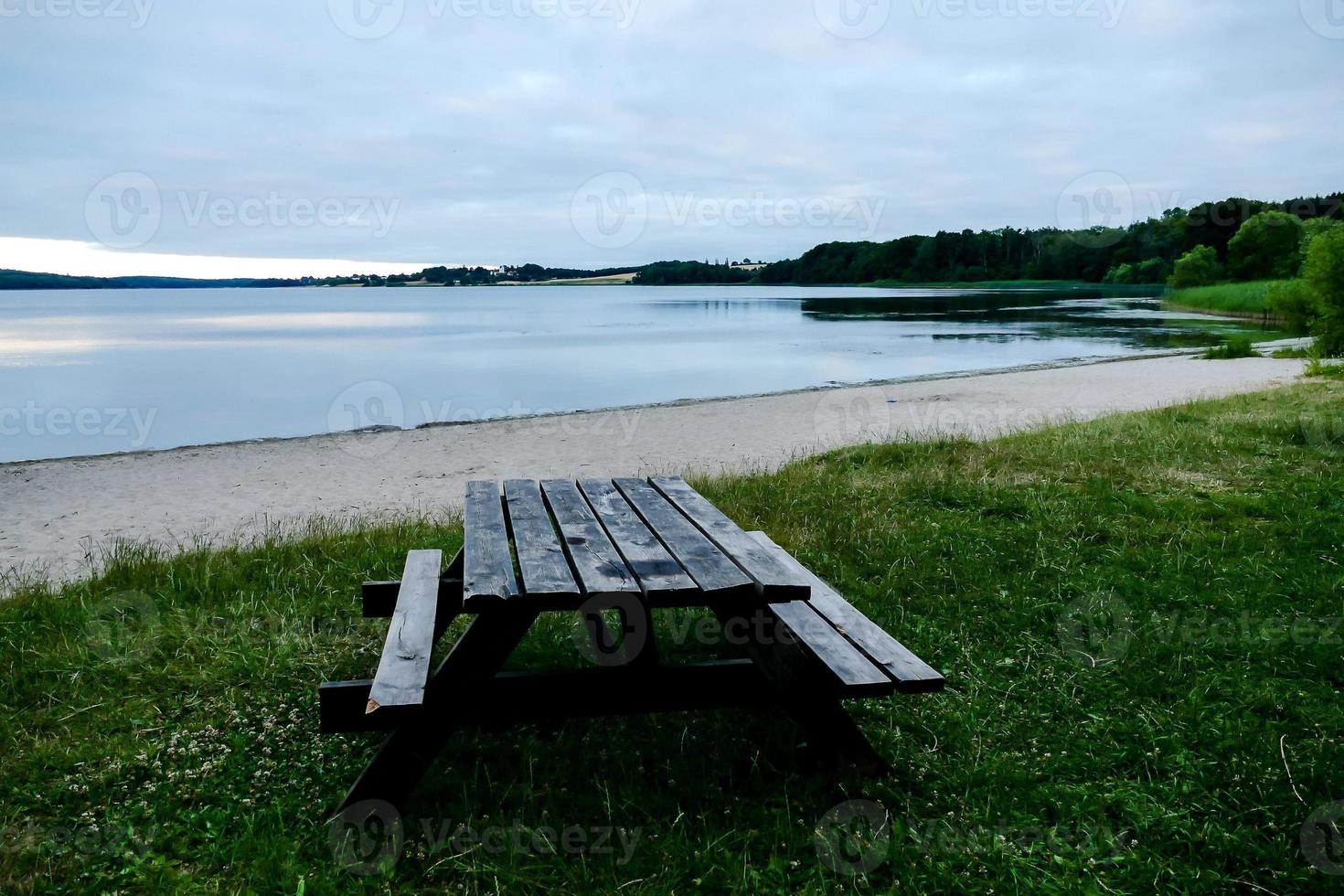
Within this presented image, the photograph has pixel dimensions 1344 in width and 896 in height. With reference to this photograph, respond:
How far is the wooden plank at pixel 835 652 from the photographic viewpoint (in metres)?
2.72

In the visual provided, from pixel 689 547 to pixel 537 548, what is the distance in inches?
20.5

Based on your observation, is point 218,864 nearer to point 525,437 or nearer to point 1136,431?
point 1136,431

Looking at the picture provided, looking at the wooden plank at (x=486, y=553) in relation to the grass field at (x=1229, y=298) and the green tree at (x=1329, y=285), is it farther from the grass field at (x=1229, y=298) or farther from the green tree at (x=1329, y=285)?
the grass field at (x=1229, y=298)

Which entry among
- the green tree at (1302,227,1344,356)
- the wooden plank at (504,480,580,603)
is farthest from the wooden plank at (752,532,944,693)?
the green tree at (1302,227,1344,356)

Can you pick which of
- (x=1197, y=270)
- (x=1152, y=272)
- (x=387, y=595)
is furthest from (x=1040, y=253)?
(x=387, y=595)

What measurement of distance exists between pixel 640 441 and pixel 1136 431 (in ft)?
21.5

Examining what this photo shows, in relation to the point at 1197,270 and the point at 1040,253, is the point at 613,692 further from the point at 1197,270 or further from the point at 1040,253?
the point at 1040,253

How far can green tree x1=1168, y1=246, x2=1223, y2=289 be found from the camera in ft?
218

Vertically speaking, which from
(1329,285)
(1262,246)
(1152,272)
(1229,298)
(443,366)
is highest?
(1262,246)

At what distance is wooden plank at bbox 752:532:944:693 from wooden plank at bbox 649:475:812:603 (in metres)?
0.22

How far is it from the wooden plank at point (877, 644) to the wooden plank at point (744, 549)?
223mm

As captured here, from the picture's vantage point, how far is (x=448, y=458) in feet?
40.6

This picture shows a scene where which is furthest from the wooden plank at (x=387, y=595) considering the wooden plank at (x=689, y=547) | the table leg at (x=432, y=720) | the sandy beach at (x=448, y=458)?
the sandy beach at (x=448, y=458)

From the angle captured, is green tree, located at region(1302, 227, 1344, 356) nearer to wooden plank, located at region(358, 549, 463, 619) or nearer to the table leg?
wooden plank, located at region(358, 549, 463, 619)
